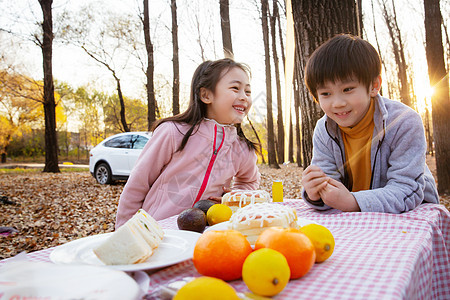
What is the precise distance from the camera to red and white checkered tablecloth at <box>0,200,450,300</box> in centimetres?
74

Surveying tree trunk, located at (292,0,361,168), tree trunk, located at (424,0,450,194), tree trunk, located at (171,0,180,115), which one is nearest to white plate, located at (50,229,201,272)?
tree trunk, located at (292,0,361,168)

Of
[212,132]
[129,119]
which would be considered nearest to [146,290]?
[212,132]

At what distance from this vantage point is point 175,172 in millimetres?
2348

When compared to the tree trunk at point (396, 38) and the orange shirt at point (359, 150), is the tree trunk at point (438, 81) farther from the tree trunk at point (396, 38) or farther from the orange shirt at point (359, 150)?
the tree trunk at point (396, 38)

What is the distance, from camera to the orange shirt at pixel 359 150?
1.92 metres

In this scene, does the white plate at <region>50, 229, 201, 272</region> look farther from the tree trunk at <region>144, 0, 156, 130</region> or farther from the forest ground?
the tree trunk at <region>144, 0, 156, 130</region>

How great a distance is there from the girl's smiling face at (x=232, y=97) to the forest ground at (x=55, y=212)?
12.2 feet

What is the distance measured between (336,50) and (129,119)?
108 feet

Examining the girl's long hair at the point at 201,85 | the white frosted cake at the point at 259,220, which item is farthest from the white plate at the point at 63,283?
the girl's long hair at the point at 201,85

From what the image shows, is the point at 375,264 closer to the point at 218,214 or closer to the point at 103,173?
the point at 218,214

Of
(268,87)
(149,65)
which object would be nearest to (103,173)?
(149,65)

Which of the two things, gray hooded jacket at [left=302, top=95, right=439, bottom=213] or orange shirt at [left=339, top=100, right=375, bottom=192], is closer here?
gray hooded jacket at [left=302, top=95, right=439, bottom=213]

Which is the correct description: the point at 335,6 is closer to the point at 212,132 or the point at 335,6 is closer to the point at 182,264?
the point at 212,132

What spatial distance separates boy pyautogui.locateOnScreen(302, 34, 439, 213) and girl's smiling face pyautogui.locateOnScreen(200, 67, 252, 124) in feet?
2.09
